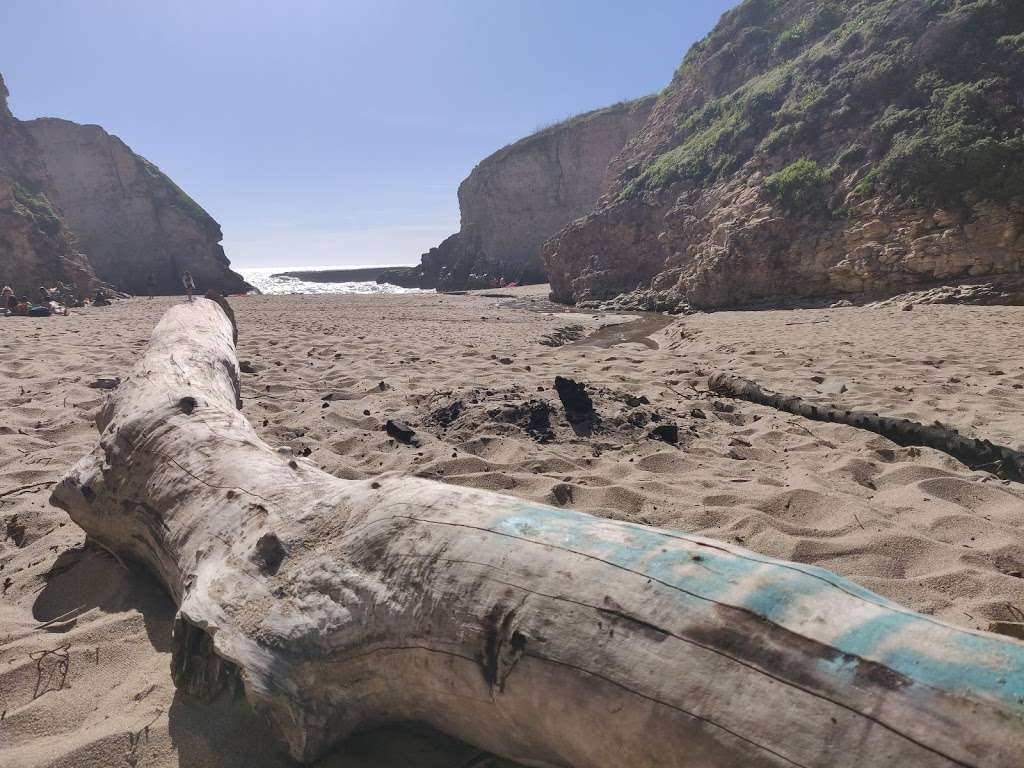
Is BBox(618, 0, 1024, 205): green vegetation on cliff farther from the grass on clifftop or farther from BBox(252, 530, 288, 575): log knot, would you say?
the grass on clifftop

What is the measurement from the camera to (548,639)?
1.25m

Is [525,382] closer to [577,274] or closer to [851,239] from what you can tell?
[851,239]

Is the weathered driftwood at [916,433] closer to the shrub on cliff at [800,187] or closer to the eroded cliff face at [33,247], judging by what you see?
the shrub on cliff at [800,187]

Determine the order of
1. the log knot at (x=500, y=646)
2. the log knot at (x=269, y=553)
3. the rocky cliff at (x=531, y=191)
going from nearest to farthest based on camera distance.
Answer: the log knot at (x=500, y=646), the log knot at (x=269, y=553), the rocky cliff at (x=531, y=191)

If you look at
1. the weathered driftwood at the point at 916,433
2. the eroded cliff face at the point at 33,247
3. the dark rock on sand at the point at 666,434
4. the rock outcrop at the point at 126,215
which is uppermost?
the rock outcrop at the point at 126,215

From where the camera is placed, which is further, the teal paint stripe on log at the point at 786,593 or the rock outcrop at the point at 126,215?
the rock outcrop at the point at 126,215

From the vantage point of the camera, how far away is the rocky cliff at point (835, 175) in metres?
10.7

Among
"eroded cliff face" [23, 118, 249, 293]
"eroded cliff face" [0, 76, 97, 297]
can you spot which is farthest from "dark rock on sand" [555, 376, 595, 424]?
"eroded cliff face" [23, 118, 249, 293]

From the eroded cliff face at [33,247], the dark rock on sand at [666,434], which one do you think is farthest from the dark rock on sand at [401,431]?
Answer: the eroded cliff face at [33,247]

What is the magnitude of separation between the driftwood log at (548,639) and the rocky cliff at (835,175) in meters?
12.0

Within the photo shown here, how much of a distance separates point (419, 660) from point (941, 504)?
2598 mm

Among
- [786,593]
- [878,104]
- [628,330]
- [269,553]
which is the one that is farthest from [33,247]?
[786,593]

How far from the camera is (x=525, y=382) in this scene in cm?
534

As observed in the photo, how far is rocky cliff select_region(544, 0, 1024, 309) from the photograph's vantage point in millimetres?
10688
